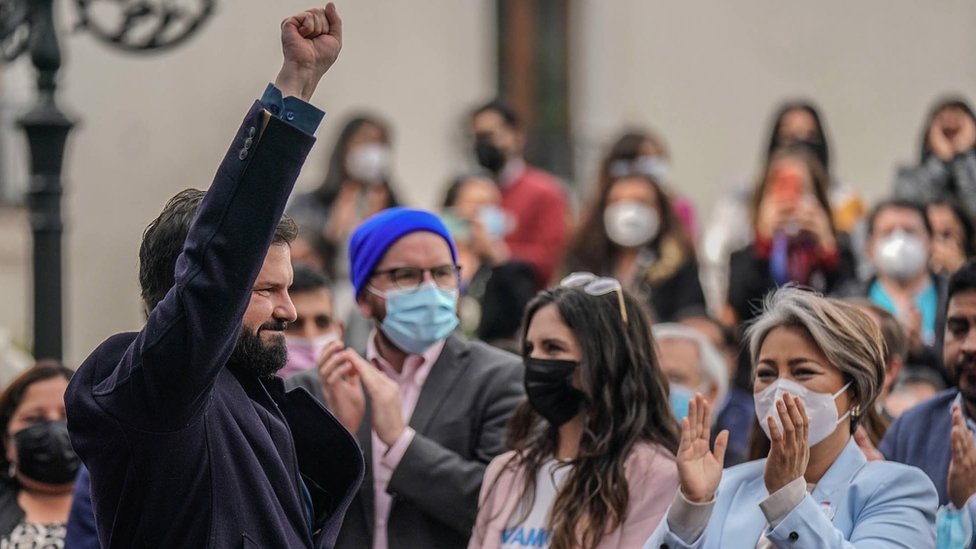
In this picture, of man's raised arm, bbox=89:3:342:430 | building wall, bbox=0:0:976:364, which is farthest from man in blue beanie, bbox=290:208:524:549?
building wall, bbox=0:0:976:364

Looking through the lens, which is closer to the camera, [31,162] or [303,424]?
[303,424]

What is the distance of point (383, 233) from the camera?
6.02 metres

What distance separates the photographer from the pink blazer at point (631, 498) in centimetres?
530

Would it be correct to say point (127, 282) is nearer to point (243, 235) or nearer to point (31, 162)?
point (31, 162)

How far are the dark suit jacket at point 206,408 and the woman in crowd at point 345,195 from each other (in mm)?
5980

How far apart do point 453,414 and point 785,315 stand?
1.20 m

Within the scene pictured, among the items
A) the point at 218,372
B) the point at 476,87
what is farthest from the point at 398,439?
the point at 476,87

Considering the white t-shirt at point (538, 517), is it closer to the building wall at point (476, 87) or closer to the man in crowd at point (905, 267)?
the man in crowd at point (905, 267)

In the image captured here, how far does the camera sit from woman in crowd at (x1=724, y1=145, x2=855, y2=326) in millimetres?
9102

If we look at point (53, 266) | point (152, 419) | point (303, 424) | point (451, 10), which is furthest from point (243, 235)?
point (451, 10)

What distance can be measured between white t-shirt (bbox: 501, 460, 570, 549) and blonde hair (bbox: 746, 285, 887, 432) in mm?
697

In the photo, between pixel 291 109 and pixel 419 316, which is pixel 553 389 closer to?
pixel 419 316

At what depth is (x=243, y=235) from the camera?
3.76m

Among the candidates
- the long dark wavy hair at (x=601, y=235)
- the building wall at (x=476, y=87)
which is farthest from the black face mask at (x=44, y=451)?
the building wall at (x=476, y=87)
